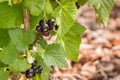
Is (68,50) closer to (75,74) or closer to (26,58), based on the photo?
(26,58)

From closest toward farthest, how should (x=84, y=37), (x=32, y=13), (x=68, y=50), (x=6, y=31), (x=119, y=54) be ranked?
(x=32, y=13)
(x=6, y=31)
(x=68, y=50)
(x=119, y=54)
(x=84, y=37)

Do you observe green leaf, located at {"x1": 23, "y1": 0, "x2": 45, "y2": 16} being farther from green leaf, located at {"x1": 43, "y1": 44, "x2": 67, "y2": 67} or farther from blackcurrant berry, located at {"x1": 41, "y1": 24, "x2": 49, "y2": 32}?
green leaf, located at {"x1": 43, "y1": 44, "x2": 67, "y2": 67}

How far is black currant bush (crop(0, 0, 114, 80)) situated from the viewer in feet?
6.19

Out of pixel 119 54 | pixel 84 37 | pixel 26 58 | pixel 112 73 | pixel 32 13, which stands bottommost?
pixel 26 58

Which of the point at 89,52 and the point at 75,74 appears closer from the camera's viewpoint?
the point at 75,74

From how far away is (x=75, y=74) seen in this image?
386 centimetres

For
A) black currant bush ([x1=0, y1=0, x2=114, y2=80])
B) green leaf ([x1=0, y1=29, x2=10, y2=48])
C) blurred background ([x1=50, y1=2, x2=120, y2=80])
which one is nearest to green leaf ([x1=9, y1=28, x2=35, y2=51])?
black currant bush ([x1=0, y1=0, x2=114, y2=80])

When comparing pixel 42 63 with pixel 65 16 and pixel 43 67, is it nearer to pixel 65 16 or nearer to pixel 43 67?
pixel 43 67

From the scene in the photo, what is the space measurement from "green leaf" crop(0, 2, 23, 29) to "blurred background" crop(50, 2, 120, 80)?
68.5 inches

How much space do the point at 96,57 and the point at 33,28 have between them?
2.17 m

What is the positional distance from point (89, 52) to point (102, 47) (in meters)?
0.22

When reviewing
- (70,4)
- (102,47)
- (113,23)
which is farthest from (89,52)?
(70,4)

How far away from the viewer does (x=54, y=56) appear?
1.94 metres

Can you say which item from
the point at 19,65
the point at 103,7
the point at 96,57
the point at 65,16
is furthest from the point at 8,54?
the point at 96,57
